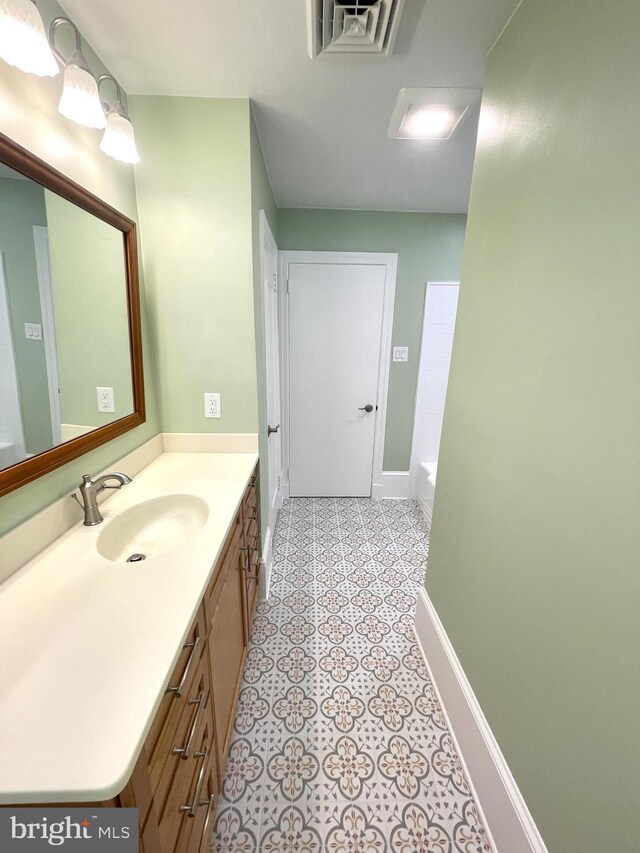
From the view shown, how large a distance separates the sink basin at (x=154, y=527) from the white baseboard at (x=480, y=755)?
1126 millimetres

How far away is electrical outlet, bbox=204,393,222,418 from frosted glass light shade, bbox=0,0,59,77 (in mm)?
1104

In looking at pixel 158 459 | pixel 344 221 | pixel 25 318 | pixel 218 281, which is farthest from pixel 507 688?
pixel 344 221

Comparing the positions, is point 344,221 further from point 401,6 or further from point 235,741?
point 235,741

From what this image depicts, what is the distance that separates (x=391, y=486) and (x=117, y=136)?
9.37 feet

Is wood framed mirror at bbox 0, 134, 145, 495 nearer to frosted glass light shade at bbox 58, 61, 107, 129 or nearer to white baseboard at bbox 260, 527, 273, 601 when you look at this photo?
frosted glass light shade at bbox 58, 61, 107, 129

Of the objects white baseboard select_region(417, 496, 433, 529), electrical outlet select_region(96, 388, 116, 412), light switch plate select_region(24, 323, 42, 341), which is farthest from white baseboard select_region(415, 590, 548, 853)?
light switch plate select_region(24, 323, 42, 341)

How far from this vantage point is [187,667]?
747 millimetres

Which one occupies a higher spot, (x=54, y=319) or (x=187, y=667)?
(x=54, y=319)

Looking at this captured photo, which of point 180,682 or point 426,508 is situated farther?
point 426,508

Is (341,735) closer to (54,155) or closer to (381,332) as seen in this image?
(54,155)

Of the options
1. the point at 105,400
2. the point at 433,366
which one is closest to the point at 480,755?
the point at 105,400

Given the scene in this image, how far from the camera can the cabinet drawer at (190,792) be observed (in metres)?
0.67

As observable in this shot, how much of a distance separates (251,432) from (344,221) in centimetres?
192

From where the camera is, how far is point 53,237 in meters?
0.99
